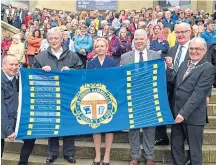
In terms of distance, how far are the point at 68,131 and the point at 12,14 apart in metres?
13.0

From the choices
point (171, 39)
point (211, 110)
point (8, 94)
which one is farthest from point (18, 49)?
point (211, 110)

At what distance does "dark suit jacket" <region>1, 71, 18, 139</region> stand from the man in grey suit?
1.63 m

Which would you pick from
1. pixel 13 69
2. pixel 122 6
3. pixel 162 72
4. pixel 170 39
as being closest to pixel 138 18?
pixel 170 39

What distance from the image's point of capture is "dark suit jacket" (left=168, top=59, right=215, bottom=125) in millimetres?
4855

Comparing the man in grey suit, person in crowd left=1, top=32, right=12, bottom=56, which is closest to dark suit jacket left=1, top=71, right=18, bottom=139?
the man in grey suit

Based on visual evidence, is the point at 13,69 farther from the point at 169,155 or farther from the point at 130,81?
the point at 169,155

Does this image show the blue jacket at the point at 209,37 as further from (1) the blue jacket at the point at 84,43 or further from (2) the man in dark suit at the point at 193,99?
(2) the man in dark suit at the point at 193,99

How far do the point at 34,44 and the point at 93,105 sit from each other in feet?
17.9

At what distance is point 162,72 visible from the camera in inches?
215

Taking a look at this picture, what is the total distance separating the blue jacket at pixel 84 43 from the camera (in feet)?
28.8

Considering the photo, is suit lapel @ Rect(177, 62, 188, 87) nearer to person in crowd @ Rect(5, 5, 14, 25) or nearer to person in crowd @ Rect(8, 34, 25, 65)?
person in crowd @ Rect(8, 34, 25, 65)

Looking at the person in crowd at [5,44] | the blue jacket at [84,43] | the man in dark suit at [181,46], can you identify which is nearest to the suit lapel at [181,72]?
the man in dark suit at [181,46]

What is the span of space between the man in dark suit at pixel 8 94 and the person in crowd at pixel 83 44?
12.2ft

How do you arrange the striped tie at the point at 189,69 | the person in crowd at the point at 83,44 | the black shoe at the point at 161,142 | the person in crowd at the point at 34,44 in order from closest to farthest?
the striped tie at the point at 189,69 → the black shoe at the point at 161,142 → the person in crowd at the point at 83,44 → the person in crowd at the point at 34,44
